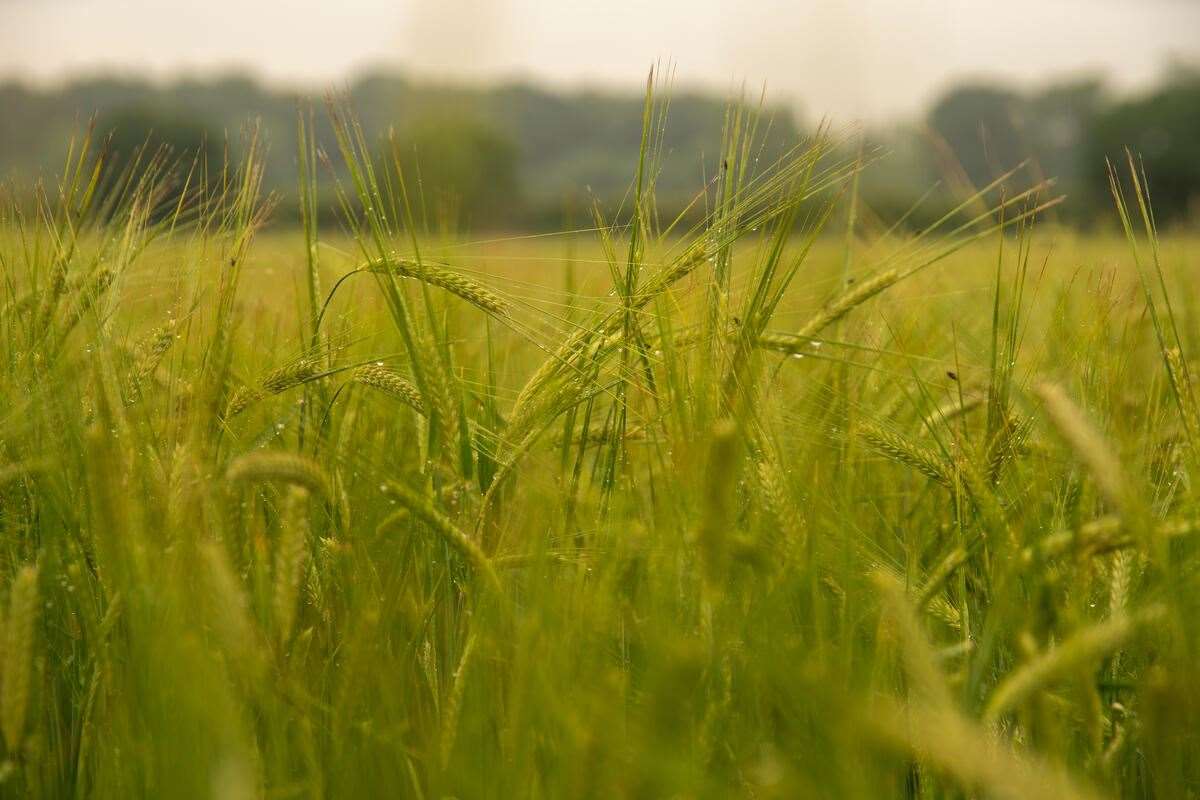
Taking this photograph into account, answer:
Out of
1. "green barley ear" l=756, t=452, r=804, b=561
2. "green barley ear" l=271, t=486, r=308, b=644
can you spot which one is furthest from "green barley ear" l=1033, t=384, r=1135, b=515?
"green barley ear" l=271, t=486, r=308, b=644

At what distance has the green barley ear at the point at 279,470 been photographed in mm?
906

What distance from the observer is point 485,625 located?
108 cm

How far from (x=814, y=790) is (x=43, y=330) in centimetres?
126

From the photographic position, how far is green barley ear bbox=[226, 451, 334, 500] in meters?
0.91

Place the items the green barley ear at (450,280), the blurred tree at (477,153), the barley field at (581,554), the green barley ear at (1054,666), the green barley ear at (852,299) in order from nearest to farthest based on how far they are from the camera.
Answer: the green barley ear at (1054,666), the barley field at (581,554), the green barley ear at (450,280), the green barley ear at (852,299), the blurred tree at (477,153)

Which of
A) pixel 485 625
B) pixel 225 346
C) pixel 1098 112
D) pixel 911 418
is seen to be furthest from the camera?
pixel 1098 112

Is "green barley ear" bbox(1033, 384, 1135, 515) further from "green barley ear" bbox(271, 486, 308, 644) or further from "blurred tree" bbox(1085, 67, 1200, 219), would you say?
"blurred tree" bbox(1085, 67, 1200, 219)

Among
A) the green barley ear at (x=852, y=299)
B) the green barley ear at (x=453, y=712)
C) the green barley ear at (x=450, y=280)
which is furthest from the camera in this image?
the green barley ear at (x=852, y=299)

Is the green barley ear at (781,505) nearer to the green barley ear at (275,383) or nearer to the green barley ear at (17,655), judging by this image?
the green barley ear at (275,383)

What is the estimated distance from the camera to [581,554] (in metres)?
1.20

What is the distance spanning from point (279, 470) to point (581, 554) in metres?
0.40

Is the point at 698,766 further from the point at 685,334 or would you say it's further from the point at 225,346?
the point at 225,346

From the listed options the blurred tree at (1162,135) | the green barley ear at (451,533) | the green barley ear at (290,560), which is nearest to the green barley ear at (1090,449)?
the green barley ear at (451,533)

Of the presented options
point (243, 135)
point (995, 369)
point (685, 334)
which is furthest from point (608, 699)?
point (243, 135)
